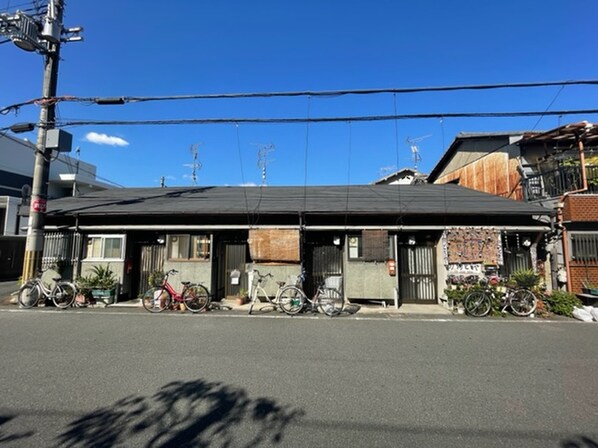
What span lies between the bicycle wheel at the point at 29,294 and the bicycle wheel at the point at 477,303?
12.2m

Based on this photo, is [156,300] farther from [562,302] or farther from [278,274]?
[562,302]

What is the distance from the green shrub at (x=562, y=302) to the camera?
880cm

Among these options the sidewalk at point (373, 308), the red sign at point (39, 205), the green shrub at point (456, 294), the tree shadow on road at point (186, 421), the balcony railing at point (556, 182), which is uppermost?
the balcony railing at point (556, 182)

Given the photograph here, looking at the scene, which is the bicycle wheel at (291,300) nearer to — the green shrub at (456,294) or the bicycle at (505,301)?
the green shrub at (456,294)

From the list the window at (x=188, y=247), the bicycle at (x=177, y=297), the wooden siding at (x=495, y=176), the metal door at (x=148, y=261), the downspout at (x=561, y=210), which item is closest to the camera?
the bicycle at (x=177, y=297)

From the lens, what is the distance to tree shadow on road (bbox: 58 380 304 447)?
3053 millimetres

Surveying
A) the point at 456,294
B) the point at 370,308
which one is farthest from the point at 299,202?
the point at 456,294

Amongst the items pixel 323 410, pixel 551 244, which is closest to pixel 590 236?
pixel 551 244

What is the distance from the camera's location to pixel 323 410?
3646mm

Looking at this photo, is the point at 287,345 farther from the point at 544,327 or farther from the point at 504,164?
the point at 504,164

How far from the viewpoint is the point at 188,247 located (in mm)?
10844

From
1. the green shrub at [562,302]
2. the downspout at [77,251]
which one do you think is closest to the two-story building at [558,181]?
the green shrub at [562,302]

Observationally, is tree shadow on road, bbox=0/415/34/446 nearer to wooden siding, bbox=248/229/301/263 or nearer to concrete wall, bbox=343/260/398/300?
wooden siding, bbox=248/229/301/263

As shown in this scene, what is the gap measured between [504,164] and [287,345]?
12771 millimetres
